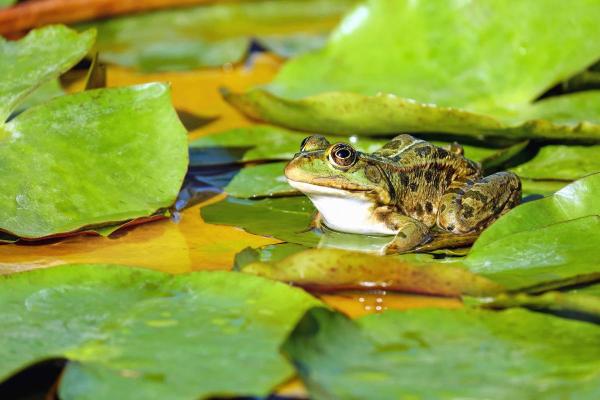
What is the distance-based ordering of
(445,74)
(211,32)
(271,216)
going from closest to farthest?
(271,216) < (445,74) < (211,32)

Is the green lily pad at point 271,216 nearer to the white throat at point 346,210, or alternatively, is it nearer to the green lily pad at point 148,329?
the white throat at point 346,210

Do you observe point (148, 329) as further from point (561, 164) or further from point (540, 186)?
point (561, 164)

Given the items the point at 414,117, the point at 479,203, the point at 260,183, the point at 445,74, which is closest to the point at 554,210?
the point at 479,203

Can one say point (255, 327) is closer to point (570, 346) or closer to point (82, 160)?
point (570, 346)

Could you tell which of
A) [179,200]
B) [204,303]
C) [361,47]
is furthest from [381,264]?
[361,47]

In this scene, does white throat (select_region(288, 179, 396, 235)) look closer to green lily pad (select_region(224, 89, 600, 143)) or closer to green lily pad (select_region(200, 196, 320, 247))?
green lily pad (select_region(200, 196, 320, 247))

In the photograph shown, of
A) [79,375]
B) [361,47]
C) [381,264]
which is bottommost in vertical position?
[79,375]
